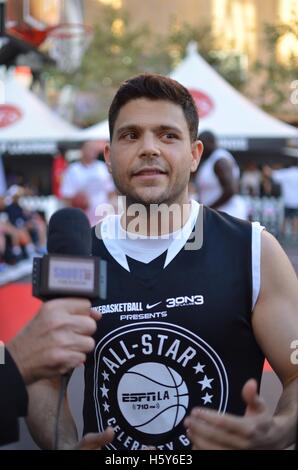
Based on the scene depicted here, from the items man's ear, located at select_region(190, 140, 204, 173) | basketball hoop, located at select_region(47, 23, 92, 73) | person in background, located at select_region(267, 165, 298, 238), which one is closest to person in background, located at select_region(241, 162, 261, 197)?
person in background, located at select_region(267, 165, 298, 238)

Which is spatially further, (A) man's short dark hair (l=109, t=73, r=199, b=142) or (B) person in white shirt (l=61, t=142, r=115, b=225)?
(B) person in white shirt (l=61, t=142, r=115, b=225)

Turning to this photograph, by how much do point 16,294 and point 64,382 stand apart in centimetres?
782

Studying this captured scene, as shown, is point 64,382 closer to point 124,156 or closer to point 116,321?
point 116,321

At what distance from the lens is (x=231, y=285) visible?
8.07 ft

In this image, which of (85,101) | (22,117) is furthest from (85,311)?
(85,101)

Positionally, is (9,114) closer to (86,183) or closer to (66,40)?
(66,40)

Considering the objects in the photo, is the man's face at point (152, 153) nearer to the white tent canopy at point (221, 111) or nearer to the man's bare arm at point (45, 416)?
the man's bare arm at point (45, 416)

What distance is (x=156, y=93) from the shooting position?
8.42 ft

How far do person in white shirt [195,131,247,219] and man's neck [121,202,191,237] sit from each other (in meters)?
3.84

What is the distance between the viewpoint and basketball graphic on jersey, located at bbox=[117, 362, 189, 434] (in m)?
2.39

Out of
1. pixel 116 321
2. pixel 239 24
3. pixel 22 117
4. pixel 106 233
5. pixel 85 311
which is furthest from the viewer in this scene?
pixel 239 24

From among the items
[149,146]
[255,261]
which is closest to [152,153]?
[149,146]

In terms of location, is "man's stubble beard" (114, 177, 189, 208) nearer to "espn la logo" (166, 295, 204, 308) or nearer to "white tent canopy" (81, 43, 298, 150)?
"espn la logo" (166, 295, 204, 308)

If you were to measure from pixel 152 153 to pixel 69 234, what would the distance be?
691 mm
